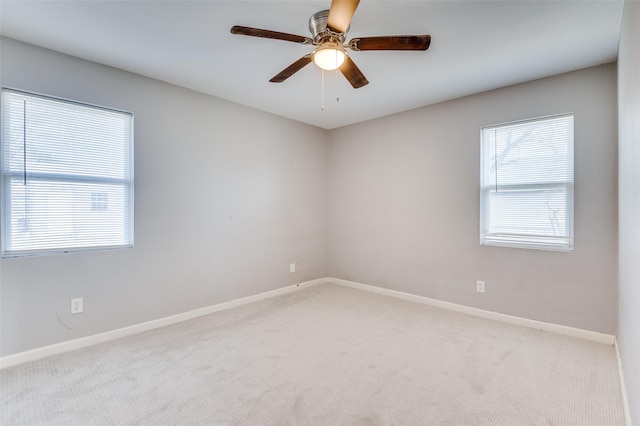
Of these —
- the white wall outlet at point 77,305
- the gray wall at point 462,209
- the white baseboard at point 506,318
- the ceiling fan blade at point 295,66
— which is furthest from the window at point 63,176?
the white baseboard at point 506,318

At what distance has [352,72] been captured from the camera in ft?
7.04

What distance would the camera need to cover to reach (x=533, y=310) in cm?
295

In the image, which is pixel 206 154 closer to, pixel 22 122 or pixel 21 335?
pixel 22 122

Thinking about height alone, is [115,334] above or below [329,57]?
below

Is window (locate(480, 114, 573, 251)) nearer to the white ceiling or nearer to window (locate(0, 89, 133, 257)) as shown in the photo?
the white ceiling

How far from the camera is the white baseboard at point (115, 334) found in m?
2.29

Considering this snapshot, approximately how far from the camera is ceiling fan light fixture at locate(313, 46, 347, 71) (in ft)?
6.23

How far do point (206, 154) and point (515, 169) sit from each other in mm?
3256

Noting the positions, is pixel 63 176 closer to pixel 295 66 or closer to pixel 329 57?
pixel 295 66

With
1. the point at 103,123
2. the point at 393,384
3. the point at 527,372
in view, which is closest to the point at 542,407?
the point at 527,372

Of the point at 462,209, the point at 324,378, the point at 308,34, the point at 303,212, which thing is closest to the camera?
the point at 324,378

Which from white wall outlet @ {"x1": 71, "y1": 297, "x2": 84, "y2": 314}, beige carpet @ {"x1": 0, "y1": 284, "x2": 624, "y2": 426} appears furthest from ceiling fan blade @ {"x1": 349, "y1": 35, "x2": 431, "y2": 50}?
white wall outlet @ {"x1": 71, "y1": 297, "x2": 84, "y2": 314}

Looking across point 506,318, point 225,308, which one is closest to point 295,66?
point 225,308

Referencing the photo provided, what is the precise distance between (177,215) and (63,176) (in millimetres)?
965
